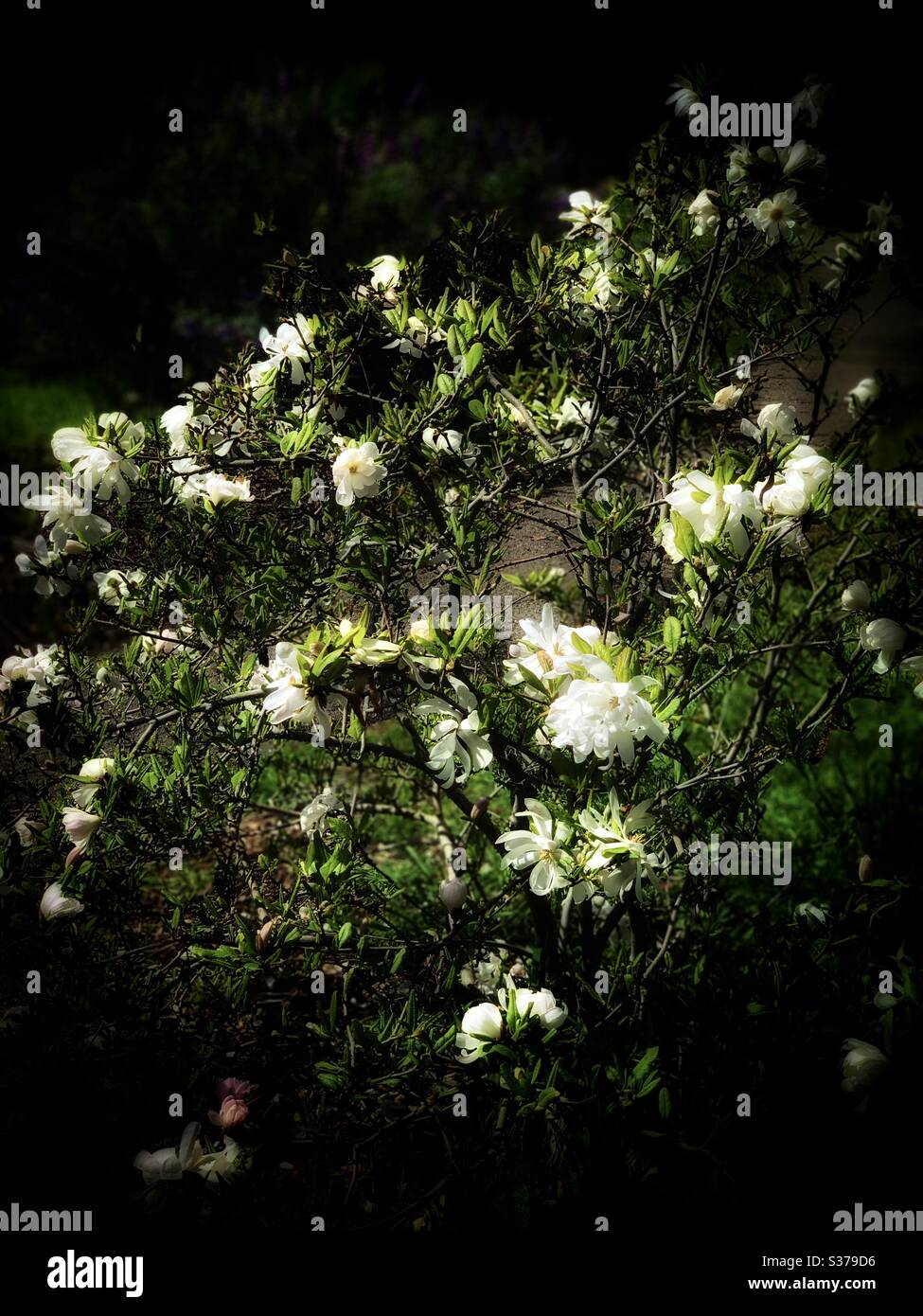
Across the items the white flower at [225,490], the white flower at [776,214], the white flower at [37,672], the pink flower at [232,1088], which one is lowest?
the pink flower at [232,1088]

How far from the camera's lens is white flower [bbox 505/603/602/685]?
1007mm

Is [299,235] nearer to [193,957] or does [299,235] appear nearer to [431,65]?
[431,65]

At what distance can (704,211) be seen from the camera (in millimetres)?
1370

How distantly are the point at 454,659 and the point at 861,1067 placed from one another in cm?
66

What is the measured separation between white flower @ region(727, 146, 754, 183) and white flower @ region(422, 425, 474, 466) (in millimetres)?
517

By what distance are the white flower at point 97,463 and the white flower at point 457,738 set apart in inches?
19.2

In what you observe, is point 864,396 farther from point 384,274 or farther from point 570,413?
point 384,274

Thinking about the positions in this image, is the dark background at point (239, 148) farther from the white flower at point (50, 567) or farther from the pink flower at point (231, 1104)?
the pink flower at point (231, 1104)

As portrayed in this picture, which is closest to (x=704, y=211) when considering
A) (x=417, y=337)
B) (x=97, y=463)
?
(x=417, y=337)

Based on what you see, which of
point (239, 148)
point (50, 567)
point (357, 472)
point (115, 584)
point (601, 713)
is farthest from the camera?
point (239, 148)

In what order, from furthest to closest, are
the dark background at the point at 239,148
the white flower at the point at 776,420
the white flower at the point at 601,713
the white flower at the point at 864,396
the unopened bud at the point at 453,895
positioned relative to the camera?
the dark background at the point at 239,148, the white flower at the point at 864,396, the unopened bud at the point at 453,895, the white flower at the point at 776,420, the white flower at the point at 601,713

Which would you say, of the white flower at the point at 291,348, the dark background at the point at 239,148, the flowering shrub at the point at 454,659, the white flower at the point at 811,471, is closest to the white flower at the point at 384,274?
the flowering shrub at the point at 454,659

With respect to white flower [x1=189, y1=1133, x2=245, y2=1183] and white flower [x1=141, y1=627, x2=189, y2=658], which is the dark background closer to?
white flower [x1=141, y1=627, x2=189, y2=658]

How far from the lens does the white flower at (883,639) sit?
44.1 inches
